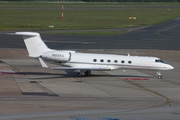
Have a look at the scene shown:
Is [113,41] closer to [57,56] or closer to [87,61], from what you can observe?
[87,61]

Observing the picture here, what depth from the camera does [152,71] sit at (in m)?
52.4

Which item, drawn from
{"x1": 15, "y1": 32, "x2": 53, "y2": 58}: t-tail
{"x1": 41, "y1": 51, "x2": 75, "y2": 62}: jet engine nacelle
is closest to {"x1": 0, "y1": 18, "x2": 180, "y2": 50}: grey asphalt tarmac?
{"x1": 15, "y1": 32, "x2": 53, "y2": 58}: t-tail

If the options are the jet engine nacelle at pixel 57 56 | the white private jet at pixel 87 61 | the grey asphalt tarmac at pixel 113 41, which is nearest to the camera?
the jet engine nacelle at pixel 57 56

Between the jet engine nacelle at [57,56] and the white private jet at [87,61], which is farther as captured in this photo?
the white private jet at [87,61]

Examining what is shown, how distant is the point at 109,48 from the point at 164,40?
15.5 metres

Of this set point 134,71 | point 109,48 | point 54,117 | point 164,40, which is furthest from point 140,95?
point 164,40

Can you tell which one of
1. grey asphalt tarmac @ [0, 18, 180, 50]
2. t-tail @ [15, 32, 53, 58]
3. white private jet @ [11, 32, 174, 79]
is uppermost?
t-tail @ [15, 32, 53, 58]

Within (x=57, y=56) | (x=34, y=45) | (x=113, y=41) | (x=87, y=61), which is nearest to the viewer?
(x=57, y=56)

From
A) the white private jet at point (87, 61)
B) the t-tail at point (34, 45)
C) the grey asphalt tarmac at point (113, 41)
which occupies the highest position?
the t-tail at point (34, 45)

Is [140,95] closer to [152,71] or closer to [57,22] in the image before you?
[152,71]

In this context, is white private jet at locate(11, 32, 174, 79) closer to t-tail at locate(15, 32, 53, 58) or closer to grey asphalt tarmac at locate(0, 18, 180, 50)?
t-tail at locate(15, 32, 53, 58)

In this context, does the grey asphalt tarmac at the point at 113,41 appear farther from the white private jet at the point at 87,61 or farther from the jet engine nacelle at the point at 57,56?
the jet engine nacelle at the point at 57,56

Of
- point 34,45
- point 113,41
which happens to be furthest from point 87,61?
point 113,41

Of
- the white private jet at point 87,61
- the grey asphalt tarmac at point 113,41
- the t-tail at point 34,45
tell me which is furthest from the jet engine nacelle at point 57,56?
the grey asphalt tarmac at point 113,41
